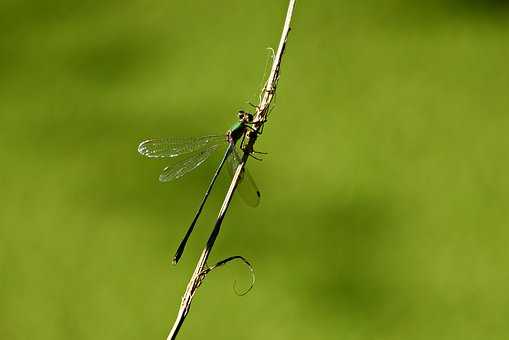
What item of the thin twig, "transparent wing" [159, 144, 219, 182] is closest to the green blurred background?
"transparent wing" [159, 144, 219, 182]

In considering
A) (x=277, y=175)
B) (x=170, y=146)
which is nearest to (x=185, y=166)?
(x=170, y=146)

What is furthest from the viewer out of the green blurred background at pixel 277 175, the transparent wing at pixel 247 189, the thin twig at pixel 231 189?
the green blurred background at pixel 277 175

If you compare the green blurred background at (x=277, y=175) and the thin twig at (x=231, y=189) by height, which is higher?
the thin twig at (x=231, y=189)

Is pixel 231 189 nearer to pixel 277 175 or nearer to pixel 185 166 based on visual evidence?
pixel 185 166

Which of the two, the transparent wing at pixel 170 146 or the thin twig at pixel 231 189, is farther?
the transparent wing at pixel 170 146

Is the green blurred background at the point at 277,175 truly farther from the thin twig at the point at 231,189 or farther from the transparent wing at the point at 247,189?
the thin twig at the point at 231,189

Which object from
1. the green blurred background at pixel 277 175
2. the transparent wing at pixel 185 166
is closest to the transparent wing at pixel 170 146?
the transparent wing at pixel 185 166

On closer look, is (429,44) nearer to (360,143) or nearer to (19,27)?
(360,143)

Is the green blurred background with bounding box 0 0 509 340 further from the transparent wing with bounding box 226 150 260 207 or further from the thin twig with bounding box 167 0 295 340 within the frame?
the thin twig with bounding box 167 0 295 340
